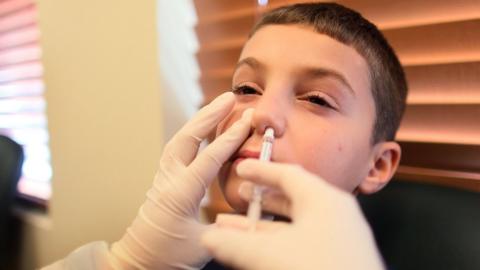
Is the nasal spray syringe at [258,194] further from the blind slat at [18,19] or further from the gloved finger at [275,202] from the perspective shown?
the blind slat at [18,19]

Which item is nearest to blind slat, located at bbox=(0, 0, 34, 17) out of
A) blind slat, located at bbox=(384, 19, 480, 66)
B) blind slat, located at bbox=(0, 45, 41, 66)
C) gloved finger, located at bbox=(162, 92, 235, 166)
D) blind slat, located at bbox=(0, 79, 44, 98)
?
blind slat, located at bbox=(0, 45, 41, 66)

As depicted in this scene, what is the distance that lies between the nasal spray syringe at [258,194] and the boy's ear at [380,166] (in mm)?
260

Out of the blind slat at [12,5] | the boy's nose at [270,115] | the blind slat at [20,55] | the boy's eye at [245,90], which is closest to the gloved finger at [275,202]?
the boy's nose at [270,115]

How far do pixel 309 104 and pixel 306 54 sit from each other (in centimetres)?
9

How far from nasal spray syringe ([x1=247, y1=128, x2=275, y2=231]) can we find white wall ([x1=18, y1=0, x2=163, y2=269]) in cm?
51

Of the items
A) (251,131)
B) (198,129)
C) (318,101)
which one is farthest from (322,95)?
(198,129)

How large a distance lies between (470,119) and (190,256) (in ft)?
2.15

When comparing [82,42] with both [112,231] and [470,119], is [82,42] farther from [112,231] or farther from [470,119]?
[470,119]

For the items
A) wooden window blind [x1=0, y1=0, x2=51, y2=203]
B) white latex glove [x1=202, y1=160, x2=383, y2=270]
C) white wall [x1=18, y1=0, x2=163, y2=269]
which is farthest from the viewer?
wooden window blind [x1=0, y1=0, x2=51, y2=203]

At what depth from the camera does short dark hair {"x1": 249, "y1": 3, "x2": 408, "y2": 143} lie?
64cm

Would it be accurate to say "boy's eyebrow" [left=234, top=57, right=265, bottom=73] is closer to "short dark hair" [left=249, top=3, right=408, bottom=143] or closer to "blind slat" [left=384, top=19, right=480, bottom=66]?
"short dark hair" [left=249, top=3, right=408, bottom=143]

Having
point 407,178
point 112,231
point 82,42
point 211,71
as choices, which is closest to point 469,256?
point 407,178

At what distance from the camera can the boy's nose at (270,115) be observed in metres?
0.55

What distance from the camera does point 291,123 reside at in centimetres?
58
